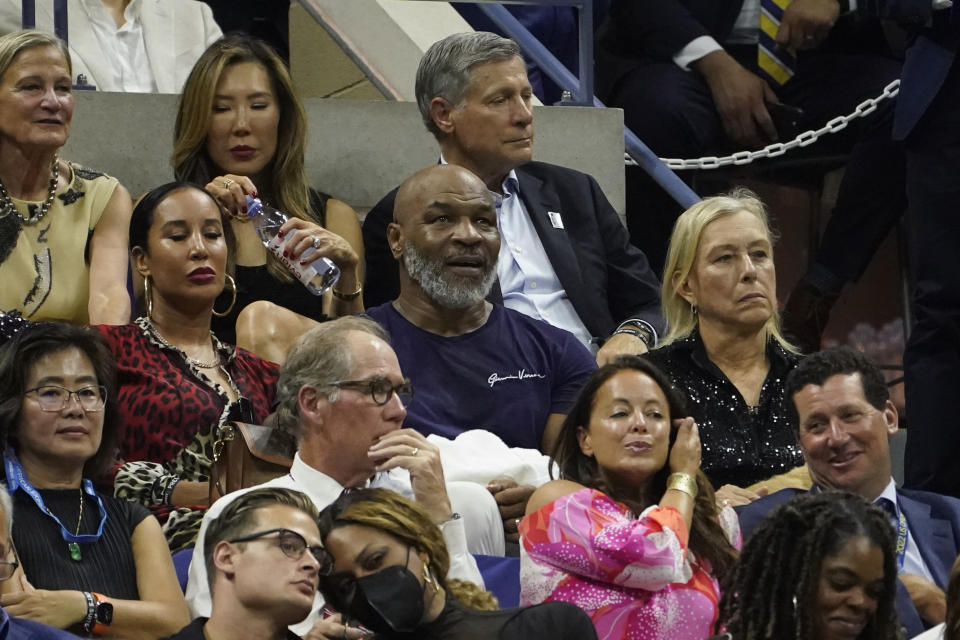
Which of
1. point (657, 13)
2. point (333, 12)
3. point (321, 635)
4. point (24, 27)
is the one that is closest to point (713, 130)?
point (657, 13)

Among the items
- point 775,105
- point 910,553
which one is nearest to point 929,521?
point 910,553

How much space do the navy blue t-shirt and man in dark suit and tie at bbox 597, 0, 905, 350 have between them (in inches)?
65.7

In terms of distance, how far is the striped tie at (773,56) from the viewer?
7.16 meters

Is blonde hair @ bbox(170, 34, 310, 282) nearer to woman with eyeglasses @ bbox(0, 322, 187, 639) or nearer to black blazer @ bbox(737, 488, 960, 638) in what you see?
woman with eyeglasses @ bbox(0, 322, 187, 639)

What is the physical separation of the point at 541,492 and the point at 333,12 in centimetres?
284

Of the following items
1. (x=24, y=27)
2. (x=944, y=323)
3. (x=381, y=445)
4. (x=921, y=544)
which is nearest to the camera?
(x=381, y=445)

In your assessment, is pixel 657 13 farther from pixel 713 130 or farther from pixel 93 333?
pixel 93 333

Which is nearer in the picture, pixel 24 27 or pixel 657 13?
pixel 24 27

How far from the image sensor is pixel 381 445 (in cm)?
438

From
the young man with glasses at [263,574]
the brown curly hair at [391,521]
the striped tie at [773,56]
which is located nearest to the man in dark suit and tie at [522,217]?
the striped tie at [773,56]

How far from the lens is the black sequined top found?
204 inches

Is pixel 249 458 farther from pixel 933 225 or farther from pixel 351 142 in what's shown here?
pixel 933 225

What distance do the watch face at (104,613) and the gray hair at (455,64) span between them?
87.3 inches

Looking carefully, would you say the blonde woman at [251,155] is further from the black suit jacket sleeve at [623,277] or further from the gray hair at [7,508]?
the gray hair at [7,508]
